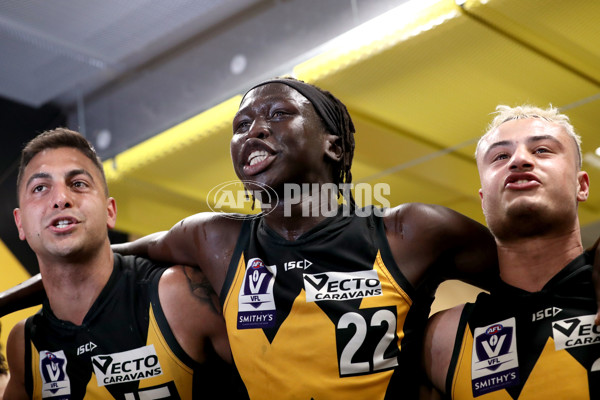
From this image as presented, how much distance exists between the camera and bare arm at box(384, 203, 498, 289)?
1587 millimetres

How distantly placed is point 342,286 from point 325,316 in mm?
78

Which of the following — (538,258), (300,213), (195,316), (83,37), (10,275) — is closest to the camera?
(538,258)

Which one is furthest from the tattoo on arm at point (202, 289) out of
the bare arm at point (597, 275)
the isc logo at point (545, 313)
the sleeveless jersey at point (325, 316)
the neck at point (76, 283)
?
the bare arm at point (597, 275)

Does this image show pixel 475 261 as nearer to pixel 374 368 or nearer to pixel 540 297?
pixel 540 297

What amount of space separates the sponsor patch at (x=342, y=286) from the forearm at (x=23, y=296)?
847 mm

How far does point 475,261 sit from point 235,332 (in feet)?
1.87

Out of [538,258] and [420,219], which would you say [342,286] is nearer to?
[420,219]

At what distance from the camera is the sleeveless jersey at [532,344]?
1.40 m

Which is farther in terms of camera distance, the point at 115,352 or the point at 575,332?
the point at 115,352

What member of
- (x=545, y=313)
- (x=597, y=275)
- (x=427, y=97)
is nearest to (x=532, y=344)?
(x=545, y=313)

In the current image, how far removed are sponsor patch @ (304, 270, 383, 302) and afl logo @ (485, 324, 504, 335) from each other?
0.24 metres

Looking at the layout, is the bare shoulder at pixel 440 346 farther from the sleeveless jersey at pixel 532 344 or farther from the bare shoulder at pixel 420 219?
the bare shoulder at pixel 420 219

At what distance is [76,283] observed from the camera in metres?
1.90

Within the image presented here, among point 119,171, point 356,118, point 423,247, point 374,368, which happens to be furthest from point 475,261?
point 119,171
